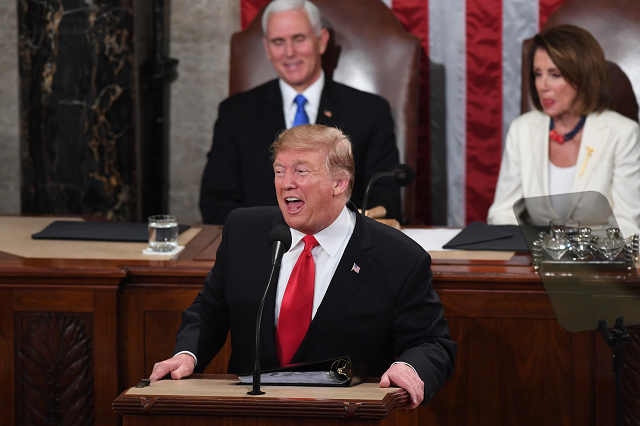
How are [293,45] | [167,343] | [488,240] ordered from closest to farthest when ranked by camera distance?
1. [167,343]
2. [488,240]
3. [293,45]

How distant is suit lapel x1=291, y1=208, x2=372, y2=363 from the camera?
208 cm

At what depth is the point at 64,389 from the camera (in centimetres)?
256

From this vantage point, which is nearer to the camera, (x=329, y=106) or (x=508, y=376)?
(x=508, y=376)

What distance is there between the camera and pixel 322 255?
2.16 metres

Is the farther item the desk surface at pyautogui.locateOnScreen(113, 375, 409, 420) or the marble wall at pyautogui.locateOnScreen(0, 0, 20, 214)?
the marble wall at pyautogui.locateOnScreen(0, 0, 20, 214)

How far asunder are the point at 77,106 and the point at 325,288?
2.45 m

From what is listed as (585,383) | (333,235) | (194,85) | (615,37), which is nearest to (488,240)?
(585,383)

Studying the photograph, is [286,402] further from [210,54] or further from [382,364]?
[210,54]

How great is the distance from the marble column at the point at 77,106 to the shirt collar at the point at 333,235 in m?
2.28

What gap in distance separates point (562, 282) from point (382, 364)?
548 mm

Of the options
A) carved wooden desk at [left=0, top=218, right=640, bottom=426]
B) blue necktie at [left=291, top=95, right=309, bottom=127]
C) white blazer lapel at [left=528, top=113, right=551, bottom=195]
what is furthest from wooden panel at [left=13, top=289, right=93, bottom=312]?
white blazer lapel at [left=528, top=113, right=551, bottom=195]

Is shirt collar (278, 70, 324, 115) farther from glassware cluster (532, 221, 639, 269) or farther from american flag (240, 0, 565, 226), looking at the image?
glassware cluster (532, 221, 639, 269)

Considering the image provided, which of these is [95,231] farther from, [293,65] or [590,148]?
[590,148]

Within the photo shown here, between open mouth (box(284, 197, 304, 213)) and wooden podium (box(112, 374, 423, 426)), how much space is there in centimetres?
52
